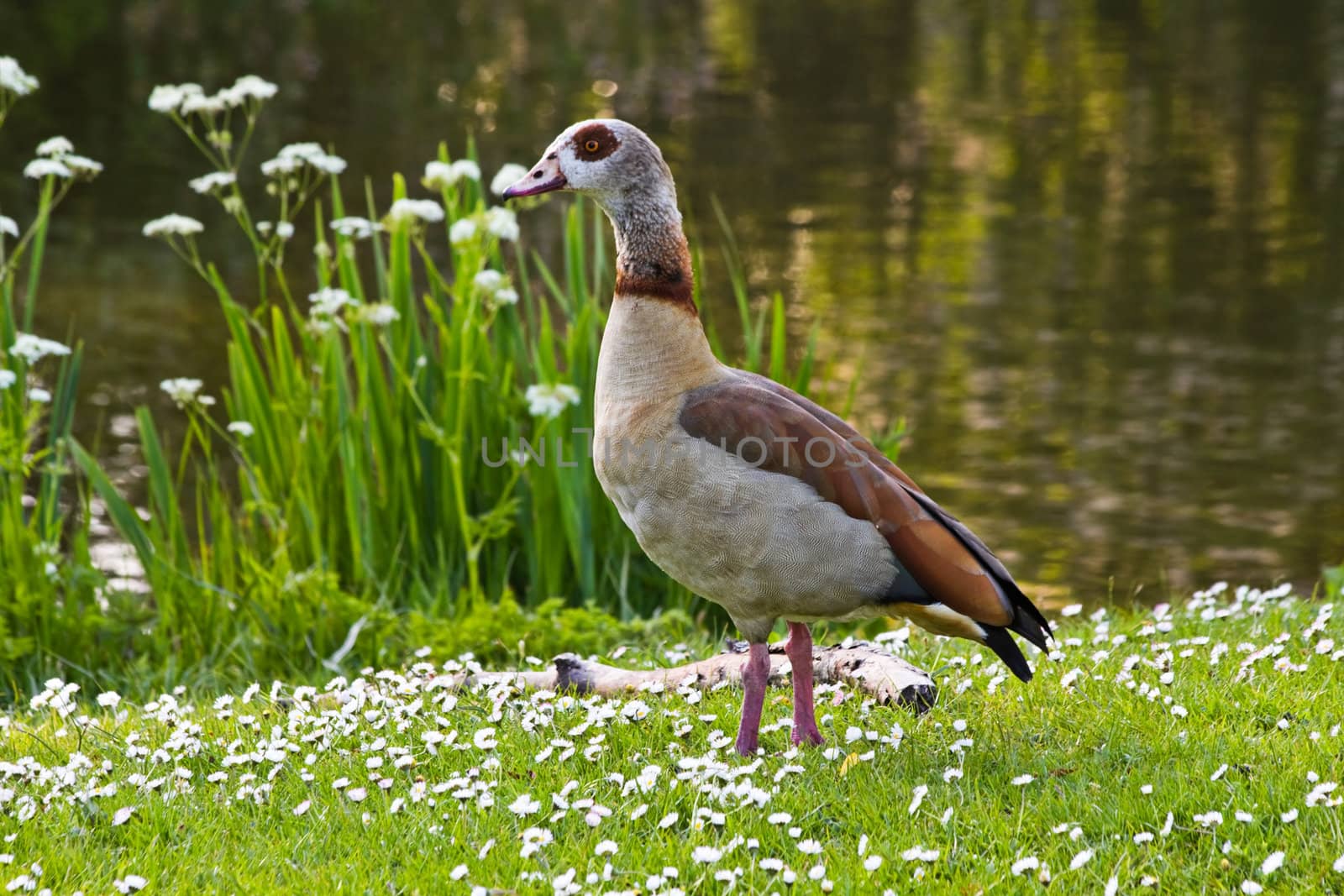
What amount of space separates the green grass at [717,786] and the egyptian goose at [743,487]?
36 cm

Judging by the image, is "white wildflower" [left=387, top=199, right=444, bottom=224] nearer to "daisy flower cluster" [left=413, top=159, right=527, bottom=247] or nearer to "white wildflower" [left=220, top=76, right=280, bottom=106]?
"daisy flower cluster" [left=413, top=159, right=527, bottom=247]

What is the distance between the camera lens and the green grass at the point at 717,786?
3.83 meters

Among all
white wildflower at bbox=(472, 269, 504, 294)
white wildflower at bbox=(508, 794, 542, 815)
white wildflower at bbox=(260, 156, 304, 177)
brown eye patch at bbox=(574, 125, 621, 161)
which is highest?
brown eye patch at bbox=(574, 125, 621, 161)

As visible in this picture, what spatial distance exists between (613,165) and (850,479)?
115 cm

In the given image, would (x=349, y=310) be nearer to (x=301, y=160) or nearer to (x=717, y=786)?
(x=301, y=160)

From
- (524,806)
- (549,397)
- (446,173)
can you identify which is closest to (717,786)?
(524,806)

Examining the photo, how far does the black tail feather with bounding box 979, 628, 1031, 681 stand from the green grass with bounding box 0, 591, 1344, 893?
29cm

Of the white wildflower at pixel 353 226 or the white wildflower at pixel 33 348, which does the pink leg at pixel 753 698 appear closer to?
the white wildflower at pixel 353 226

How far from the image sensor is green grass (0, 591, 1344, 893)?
3834 millimetres

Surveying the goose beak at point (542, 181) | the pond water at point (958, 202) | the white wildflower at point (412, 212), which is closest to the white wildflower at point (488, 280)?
the white wildflower at point (412, 212)

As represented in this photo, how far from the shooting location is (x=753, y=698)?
4.50 meters

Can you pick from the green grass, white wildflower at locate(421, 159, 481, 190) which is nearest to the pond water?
white wildflower at locate(421, 159, 481, 190)

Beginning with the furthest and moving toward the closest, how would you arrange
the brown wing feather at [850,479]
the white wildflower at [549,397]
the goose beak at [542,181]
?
the white wildflower at [549,397] → the goose beak at [542,181] → the brown wing feather at [850,479]

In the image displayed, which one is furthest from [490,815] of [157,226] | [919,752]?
[157,226]
